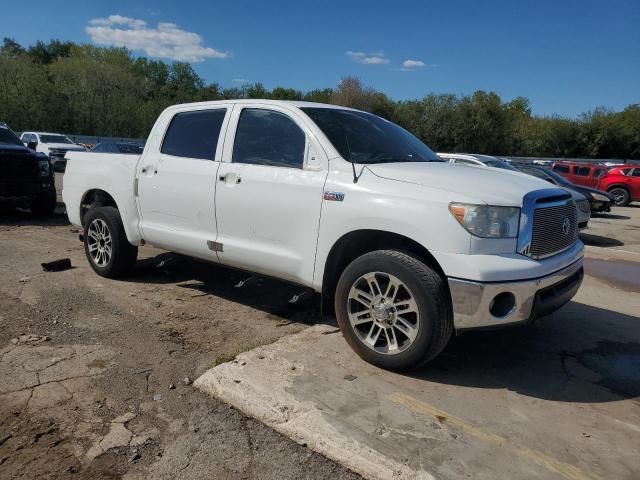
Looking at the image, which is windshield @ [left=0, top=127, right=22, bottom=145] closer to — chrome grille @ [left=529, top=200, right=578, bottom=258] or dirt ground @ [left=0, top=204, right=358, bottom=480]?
dirt ground @ [left=0, top=204, right=358, bottom=480]

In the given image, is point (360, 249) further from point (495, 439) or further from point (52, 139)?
point (52, 139)

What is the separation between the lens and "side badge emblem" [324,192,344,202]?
3.87 metres

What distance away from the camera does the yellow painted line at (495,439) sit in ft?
9.07

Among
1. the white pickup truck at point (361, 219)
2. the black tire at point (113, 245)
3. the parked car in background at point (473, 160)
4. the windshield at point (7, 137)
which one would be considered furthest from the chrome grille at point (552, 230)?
the windshield at point (7, 137)

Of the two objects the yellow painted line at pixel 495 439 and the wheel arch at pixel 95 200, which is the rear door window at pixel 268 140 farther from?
the wheel arch at pixel 95 200

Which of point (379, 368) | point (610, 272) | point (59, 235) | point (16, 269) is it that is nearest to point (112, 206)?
point (16, 269)

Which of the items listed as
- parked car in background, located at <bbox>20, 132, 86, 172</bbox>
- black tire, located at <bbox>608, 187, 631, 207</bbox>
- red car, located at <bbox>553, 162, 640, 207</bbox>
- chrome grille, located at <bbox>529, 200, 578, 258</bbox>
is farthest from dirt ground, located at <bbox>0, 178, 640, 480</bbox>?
parked car in background, located at <bbox>20, 132, 86, 172</bbox>

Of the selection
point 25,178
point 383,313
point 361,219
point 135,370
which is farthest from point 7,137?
point 383,313

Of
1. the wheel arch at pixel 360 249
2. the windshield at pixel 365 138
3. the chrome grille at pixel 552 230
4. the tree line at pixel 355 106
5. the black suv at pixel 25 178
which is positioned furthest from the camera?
the tree line at pixel 355 106

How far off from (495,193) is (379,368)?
1477 millimetres

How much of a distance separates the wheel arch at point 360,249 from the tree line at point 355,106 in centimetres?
4100

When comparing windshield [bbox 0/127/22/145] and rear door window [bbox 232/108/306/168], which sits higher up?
rear door window [bbox 232/108/306/168]

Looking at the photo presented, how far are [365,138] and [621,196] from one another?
1951cm

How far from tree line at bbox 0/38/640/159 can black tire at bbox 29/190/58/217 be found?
1294 inches
